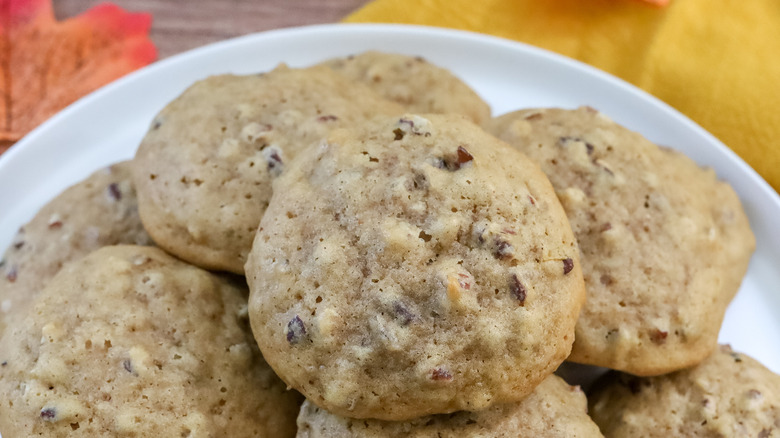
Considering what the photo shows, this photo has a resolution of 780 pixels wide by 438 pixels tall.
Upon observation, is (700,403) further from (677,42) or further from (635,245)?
(677,42)

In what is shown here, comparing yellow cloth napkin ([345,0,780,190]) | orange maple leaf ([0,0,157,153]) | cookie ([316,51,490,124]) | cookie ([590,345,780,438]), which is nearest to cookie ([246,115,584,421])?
cookie ([590,345,780,438])

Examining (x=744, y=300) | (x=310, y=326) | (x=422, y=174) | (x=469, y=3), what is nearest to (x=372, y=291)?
(x=310, y=326)

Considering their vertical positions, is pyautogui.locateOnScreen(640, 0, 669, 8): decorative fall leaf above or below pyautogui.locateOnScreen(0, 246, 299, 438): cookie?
above

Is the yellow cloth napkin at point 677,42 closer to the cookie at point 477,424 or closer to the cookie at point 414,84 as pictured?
the cookie at point 414,84

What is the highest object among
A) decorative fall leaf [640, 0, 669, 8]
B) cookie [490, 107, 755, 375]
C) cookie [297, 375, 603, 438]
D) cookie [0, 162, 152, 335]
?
decorative fall leaf [640, 0, 669, 8]

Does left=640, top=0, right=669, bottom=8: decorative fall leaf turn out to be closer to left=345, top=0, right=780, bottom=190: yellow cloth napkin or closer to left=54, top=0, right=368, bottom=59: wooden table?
left=345, top=0, right=780, bottom=190: yellow cloth napkin

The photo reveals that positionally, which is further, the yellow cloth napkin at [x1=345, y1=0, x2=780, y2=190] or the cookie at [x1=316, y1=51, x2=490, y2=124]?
the yellow cloth napkin at [x1=345, y1=0, x2=780, y2=190]
